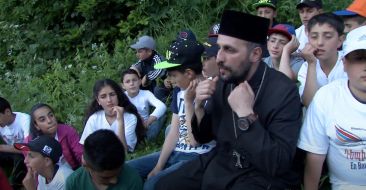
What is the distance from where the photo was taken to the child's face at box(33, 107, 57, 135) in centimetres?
502

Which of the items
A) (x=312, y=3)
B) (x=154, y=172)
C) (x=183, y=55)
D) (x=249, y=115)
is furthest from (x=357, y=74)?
(x=312, y=3)

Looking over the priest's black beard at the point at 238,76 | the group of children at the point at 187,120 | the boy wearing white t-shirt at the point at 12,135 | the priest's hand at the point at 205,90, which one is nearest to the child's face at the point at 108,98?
the group of children at the point at 187,120

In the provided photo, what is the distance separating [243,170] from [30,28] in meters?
8.89

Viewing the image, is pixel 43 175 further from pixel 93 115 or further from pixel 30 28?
pixel 30 28

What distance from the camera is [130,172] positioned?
3629 mm

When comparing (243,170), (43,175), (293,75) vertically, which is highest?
(293,75)

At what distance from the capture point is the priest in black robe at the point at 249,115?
9.65 feet

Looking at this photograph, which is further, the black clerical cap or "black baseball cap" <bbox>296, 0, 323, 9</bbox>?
"black baseball cap" <bbox>296, 0, 323, 9</bbox>

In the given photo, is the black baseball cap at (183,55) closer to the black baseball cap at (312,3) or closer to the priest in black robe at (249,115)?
the priest in black robe at (249,115)

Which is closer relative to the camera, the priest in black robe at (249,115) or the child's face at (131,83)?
the priest in black robe at (249,115)

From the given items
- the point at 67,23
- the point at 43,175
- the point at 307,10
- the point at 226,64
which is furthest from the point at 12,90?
the point at 226,64

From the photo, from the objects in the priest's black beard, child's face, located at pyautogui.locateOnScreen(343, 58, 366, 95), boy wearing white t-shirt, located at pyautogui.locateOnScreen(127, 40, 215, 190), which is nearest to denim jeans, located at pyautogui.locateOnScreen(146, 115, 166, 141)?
boy wearing white t-shirt, located at pyautogui.locateOnScreen(127, 40, 215, 190)

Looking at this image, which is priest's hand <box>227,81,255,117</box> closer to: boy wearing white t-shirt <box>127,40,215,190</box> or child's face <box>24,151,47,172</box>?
boy wearing white t-shirt <box>127,40,215,190</box>

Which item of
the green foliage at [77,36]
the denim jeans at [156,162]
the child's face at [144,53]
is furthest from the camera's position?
the green foliage at [77,36]
